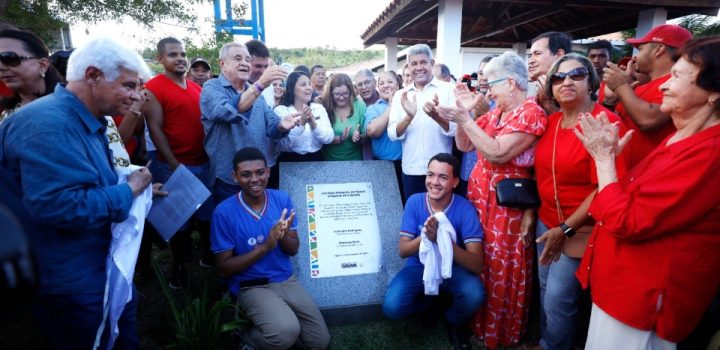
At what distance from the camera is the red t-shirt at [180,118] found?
125 inches

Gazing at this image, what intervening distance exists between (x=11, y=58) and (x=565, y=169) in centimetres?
323

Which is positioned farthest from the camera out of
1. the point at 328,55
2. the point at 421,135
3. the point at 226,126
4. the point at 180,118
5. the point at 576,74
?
the point at 328,55

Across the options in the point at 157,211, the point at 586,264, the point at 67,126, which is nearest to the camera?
the point at 67,126

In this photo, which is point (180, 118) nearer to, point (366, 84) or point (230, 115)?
point (230, 115)

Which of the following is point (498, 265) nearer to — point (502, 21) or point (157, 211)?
point (157, 211)

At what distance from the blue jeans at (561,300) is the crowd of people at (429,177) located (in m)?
0.01

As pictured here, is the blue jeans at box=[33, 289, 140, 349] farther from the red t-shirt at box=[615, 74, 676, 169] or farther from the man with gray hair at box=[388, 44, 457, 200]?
the red t-shirt at box=[615, 74, 676, 169]

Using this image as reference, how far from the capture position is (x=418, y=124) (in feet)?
11.3

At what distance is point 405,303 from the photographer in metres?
2.82

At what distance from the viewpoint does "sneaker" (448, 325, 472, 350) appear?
2764mm

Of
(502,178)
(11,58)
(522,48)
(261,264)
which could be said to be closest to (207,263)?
(261,264)

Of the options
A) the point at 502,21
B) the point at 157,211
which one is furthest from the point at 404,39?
the point at 157,211

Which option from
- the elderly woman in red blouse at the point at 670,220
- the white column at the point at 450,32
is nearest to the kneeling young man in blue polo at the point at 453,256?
the elderly woman in red blouse at the point at 670,220

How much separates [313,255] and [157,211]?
129 cm
